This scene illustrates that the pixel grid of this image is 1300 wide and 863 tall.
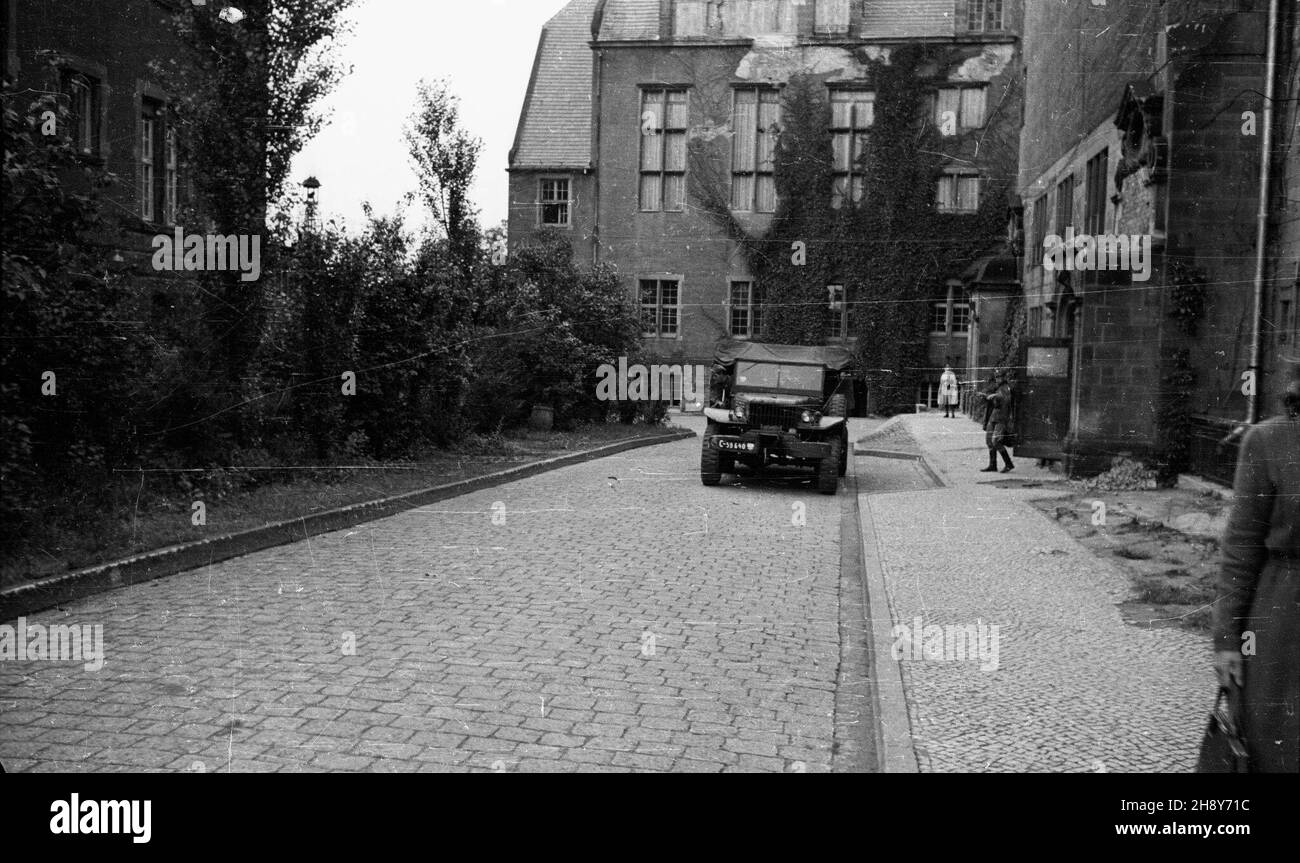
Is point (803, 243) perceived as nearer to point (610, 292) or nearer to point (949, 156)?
point (949, 156)

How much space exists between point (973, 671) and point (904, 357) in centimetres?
3621

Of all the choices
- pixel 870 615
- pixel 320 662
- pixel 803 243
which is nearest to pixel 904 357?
pixel 803 243

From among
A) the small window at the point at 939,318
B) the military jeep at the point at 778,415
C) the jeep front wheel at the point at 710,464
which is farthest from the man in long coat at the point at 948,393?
the jeep front wheel at the point at 710,464

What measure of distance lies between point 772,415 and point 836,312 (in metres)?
25.8

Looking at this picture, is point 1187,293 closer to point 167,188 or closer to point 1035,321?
point 1035,321

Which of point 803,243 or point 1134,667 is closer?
point 1134,667

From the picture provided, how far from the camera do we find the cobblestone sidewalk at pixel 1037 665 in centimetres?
491

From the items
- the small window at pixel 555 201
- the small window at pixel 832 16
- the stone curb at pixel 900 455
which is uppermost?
the small window at pixel 832 16

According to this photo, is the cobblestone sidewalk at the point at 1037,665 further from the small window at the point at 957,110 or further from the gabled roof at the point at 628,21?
the gabled roof at the point at 628,21

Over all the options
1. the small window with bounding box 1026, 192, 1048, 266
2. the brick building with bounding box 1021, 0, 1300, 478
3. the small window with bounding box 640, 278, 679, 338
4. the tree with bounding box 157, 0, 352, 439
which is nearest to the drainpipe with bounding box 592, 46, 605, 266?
the small window with bounding box 640, 278, 679, 338

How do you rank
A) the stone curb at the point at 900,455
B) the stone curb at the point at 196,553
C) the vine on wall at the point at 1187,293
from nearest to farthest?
the stone curb at the point at 196,553 < the vine on wall at the point at 1187,293 < the stone curb at the point at 900,455

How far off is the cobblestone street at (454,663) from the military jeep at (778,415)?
5606mm

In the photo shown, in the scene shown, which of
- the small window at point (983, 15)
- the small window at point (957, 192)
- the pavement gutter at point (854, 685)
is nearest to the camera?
the pavement gutter at point (854, 685)

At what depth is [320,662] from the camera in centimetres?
638
